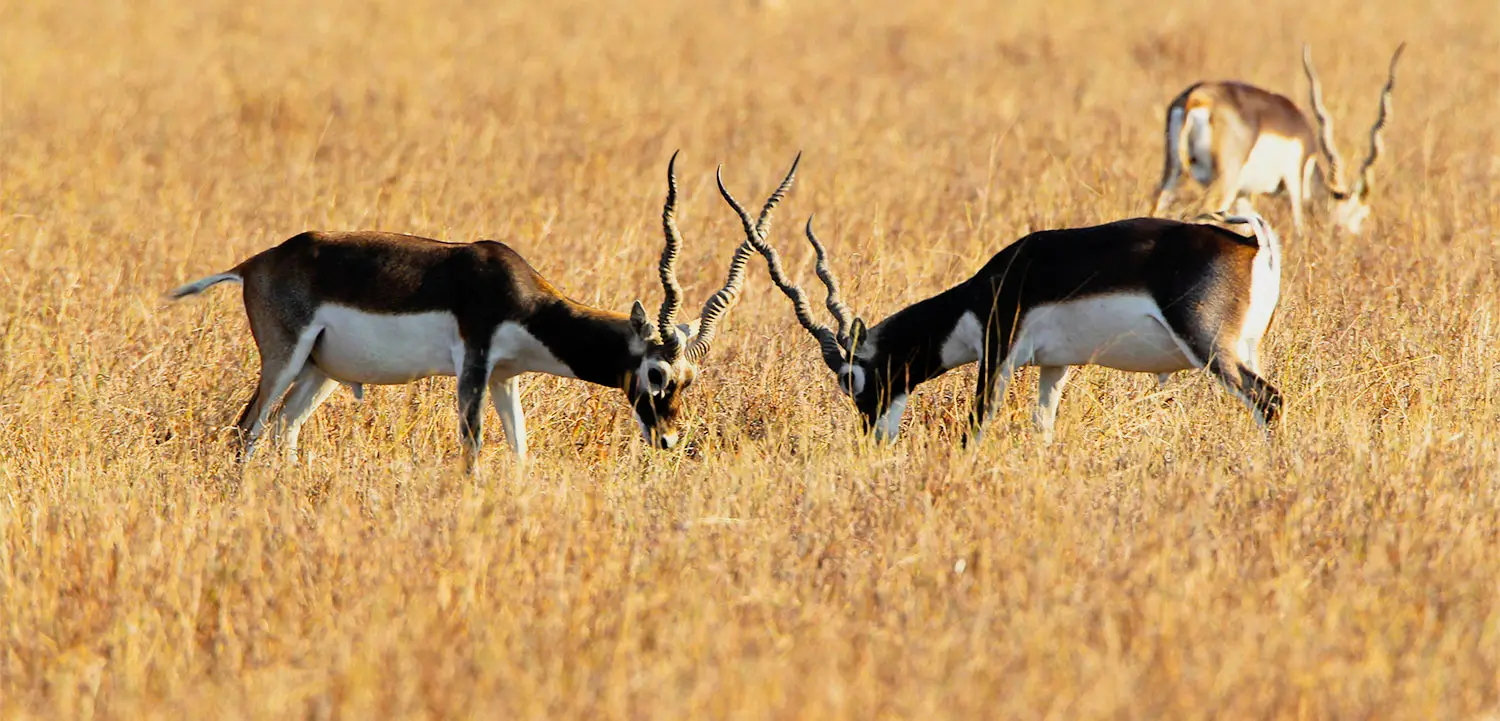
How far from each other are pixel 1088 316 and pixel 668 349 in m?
1.52

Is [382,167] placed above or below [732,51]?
below

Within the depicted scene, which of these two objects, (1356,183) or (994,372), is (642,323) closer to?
(994,372)

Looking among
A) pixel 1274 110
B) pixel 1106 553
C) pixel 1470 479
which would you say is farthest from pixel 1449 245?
pixel 1106 553

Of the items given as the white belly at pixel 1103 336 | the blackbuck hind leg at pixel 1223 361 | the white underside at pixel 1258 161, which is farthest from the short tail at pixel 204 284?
the white underside at pixel 1258 161

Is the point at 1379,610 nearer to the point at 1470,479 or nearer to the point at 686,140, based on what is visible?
the point at 1470,479

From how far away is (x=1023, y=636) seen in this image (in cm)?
391

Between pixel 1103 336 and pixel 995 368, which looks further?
pixel 995 368

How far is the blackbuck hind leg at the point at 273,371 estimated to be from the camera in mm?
6570

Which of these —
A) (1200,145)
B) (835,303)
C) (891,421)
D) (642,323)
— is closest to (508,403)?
(642,323)

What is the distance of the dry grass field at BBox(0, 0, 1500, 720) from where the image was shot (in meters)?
3.78

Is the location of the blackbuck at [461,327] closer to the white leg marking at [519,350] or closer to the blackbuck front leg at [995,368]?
the white leg marking at [519,350]

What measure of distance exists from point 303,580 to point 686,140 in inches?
358

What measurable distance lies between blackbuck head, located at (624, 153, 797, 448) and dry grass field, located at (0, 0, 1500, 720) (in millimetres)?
163

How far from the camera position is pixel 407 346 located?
21.2 feet
